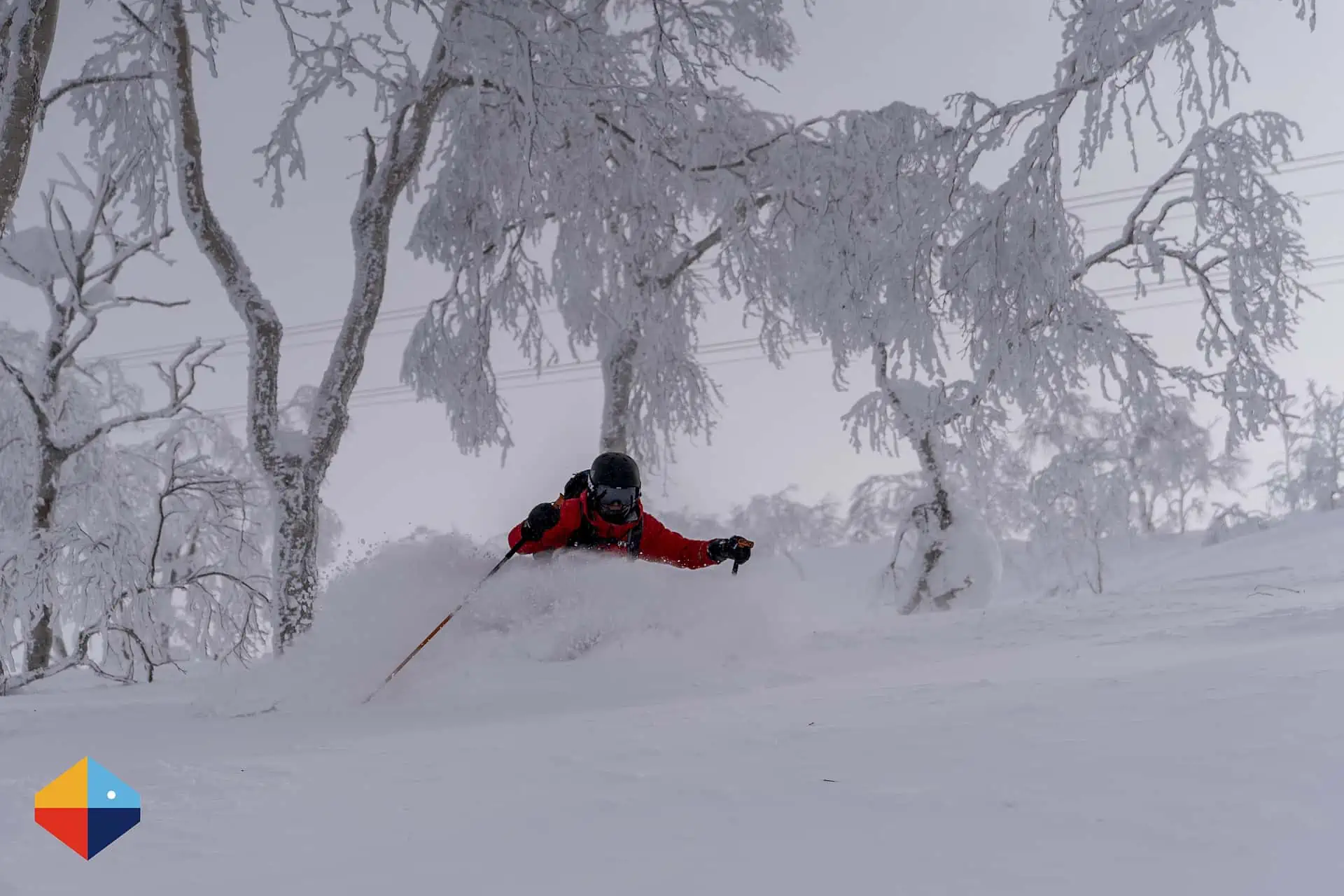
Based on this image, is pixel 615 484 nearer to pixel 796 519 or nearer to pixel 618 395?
pixel 618 395

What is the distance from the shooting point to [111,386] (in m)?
16.4

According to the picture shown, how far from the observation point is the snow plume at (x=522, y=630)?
474 centimetres

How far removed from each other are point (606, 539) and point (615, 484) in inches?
19.2

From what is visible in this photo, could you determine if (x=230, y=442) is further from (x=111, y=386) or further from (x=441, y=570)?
(x=441, y=570)

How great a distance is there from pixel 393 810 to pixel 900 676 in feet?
7.80

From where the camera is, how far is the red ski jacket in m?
5.89

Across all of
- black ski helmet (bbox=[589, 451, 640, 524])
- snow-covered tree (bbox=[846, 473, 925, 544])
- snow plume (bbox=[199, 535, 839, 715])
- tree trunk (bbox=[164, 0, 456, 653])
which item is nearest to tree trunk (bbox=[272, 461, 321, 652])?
tree trunk (bbox=[164, 0, 456, 653])

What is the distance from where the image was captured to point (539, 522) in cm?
561

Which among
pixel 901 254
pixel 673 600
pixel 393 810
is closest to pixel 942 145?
pixel 901 254

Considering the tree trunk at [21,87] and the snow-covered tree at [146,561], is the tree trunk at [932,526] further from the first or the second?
the tree trunk at [21,87]

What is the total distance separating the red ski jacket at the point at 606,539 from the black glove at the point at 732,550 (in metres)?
0.20

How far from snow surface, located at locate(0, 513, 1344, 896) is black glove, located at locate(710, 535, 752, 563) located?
569mm

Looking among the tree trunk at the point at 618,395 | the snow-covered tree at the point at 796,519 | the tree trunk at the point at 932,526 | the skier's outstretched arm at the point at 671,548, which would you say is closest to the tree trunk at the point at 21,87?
the skier's outstretched arm at the point at 671,548

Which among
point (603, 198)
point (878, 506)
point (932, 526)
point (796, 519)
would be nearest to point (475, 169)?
point (603, 198)
